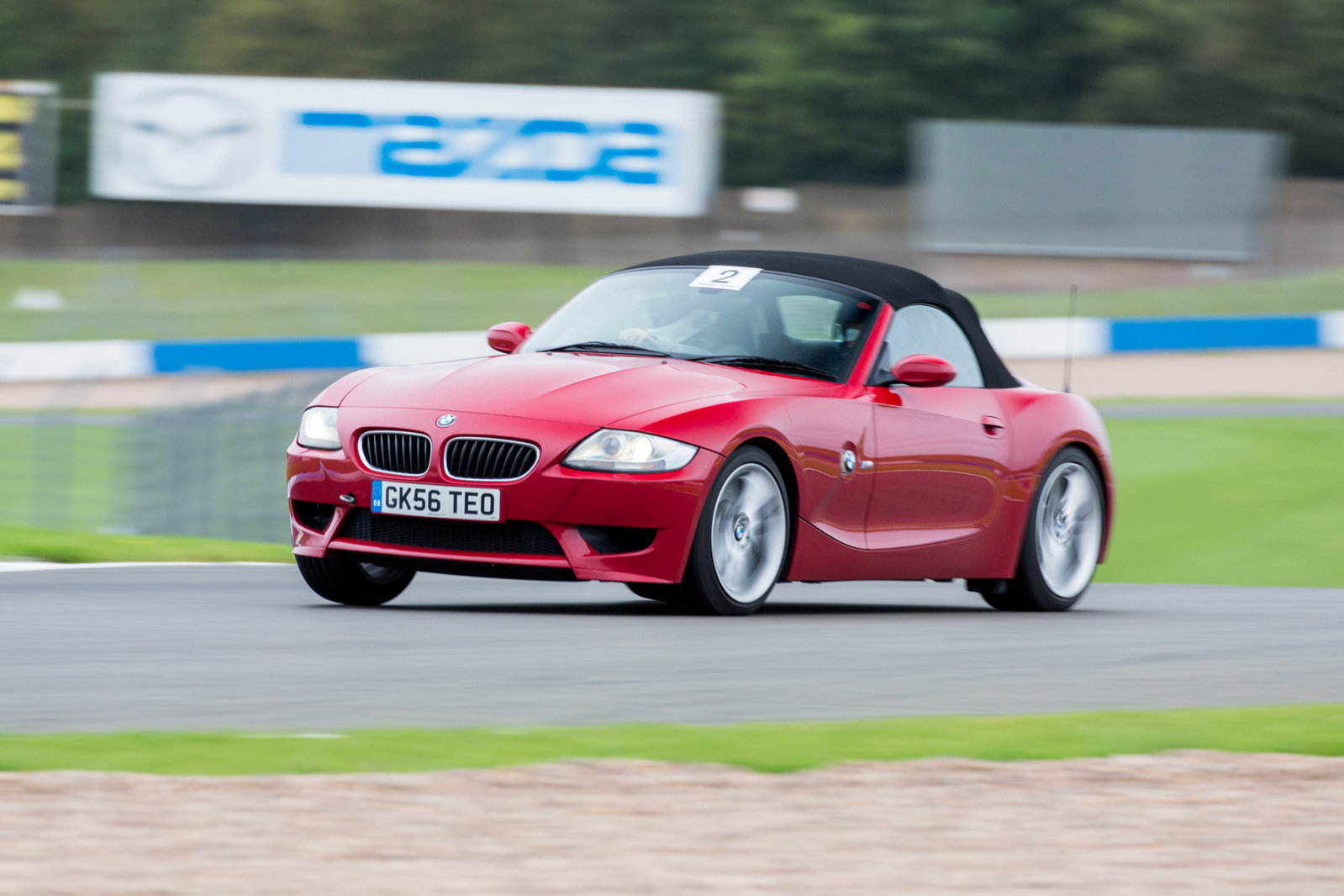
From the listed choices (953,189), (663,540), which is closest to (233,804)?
(663,540)

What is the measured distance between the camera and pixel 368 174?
1521 inches

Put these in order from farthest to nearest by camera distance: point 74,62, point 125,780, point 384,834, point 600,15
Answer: point 74,62 < point 600,15 < point 125,780 < point 384,834

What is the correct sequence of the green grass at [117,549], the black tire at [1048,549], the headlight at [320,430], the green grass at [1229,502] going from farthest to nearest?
the green grass at [1229,502] → the green grass at [117,549] → the black tire at [1048,549] → the headlight at [320,430]

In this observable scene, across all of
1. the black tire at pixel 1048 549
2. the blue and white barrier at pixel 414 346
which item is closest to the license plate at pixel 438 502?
the black tire at pixel 1048 549

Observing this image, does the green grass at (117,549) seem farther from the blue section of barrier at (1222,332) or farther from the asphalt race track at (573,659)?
the blue section of barrier at (1222,332)

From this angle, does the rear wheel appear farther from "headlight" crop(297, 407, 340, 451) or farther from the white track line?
the white track line

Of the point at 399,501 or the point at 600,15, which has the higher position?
the point at 600,15

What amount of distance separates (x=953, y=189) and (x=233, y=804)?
3714cm

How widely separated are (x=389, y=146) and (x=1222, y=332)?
1453 cm

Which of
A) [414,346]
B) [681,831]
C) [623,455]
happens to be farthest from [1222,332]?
[681,831]

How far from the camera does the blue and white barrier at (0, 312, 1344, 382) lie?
89.2 ft

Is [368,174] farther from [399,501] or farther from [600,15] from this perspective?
[399,501]

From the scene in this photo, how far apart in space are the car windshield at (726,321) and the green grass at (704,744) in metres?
3.06

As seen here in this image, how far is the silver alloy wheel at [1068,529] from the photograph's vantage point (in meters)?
9.99
